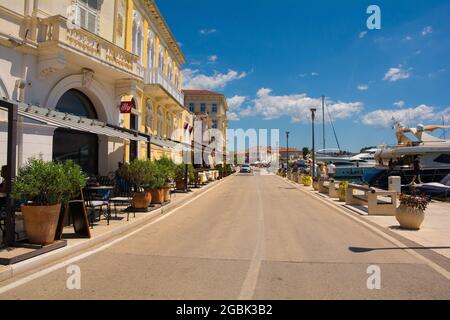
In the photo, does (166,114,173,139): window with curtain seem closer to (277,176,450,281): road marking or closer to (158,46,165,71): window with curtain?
(158,46,165,71): window with curtain

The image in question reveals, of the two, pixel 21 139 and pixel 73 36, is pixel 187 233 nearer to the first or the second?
pixel 21 139

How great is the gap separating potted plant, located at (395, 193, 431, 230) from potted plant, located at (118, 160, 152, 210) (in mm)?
7862

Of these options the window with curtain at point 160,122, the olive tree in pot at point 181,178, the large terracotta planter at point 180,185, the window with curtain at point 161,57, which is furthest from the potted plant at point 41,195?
the window with curtain at point 161,57

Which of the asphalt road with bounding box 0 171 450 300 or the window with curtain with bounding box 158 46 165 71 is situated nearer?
the asphalt road with bounding box 0 171 450 300

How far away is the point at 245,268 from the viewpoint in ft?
18.8

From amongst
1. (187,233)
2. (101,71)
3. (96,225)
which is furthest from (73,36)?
(187,233)

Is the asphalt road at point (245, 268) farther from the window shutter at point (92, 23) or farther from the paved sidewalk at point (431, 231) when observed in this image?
the window shutter at point (92, 23)

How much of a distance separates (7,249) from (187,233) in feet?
13.1

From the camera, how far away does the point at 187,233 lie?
871 centimetres

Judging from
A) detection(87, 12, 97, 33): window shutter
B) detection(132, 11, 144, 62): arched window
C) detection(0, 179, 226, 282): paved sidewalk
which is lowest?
detection(0, 179, 226, 282): paved sidewalk

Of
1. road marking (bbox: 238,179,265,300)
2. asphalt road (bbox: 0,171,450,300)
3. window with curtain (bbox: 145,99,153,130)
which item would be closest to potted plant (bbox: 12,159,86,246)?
asphalt road (bbox: 0,171,450,300)

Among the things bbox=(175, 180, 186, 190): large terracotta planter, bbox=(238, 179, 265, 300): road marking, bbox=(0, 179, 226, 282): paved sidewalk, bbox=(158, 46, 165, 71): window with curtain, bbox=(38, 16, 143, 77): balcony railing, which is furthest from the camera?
bbox=(158, 46, 165, 71): window with curtain

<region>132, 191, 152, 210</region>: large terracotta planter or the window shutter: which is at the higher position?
the window shutter

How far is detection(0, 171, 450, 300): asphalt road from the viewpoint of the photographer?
4.59 metres
